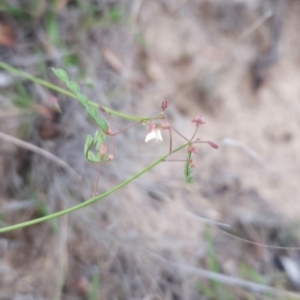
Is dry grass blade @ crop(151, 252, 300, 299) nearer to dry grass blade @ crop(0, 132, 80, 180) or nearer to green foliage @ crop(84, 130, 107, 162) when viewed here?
dry grass blade @ crop(0, 132, 80, 180)

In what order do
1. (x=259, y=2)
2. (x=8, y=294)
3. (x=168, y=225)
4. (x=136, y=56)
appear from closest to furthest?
(x=8, y=294) → (x=168, y=225) → (x=136, y=56) → (x=259, y=2)

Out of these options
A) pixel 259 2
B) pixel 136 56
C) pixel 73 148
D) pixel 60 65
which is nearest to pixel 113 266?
pixel 73 148

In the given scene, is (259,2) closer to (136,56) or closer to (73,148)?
(136,56)

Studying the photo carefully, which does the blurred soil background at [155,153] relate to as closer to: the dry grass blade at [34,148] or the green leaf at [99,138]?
the dry grass blade at [34,148]

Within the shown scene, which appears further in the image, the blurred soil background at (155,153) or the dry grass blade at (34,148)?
the blurred soil background at (155,153)

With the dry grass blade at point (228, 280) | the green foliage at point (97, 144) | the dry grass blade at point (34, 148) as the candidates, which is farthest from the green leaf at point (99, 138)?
the dry grass blade at point (228, 280)

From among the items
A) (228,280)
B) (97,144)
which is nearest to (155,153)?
(228,280)

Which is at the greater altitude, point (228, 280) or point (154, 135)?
point (154, 135)

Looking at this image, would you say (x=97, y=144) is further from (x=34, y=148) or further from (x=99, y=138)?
(x=34, y=148)
